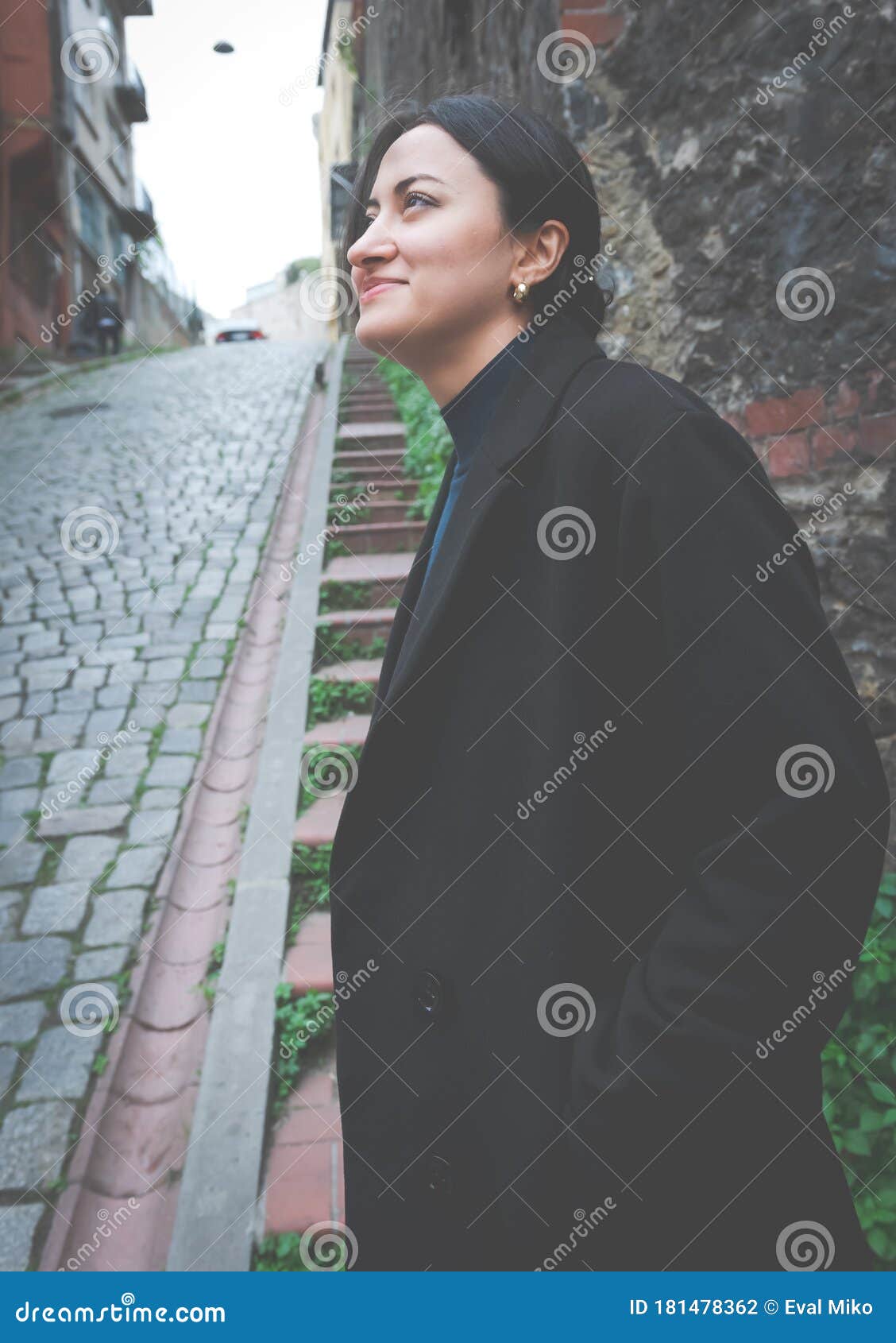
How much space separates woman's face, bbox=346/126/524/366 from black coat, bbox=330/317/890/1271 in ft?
0.42

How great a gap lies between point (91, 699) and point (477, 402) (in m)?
3.99

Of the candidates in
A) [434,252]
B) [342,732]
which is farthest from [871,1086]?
[342,732]

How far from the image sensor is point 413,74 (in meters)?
9.77

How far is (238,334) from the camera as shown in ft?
90.8

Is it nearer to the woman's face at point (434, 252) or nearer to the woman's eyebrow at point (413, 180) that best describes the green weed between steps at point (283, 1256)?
the woman's face at point (434, 252)

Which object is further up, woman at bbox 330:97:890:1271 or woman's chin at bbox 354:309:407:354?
woman's chin at bbox 354:309:407:354

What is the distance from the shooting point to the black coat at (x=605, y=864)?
1.06 meters

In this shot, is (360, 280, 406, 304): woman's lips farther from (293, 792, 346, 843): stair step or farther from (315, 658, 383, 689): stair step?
(315, 658, 383, 689): stair step

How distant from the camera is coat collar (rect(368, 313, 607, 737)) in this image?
4.10 ft

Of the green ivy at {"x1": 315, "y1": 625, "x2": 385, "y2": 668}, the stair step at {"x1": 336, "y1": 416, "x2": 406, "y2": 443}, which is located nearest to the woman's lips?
the green ivy at {"x1": 315, "y1": 625, "x2": 385, "y2": 668}
